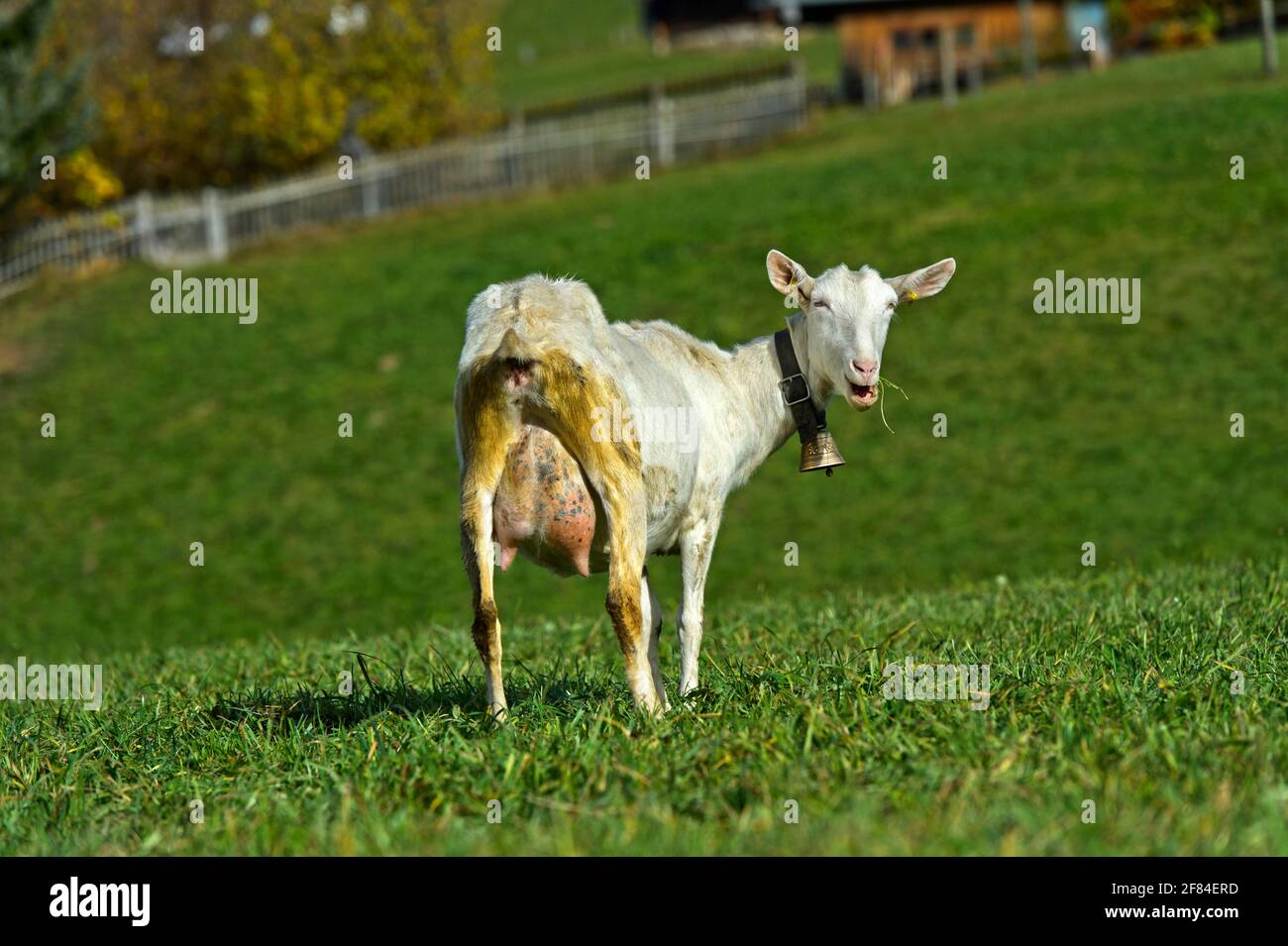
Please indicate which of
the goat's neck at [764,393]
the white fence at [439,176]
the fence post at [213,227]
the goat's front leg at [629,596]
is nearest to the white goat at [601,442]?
the goat's front leg at [629,596]

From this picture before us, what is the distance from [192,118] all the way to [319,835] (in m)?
39.8

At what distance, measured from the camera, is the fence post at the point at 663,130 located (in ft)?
128

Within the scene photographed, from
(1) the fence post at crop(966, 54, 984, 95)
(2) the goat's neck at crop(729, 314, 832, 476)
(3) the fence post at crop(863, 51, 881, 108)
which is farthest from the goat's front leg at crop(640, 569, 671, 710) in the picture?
(3) the fence post at crop(863, 51, 881, 108)

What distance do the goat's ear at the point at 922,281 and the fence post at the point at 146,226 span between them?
29782 millimetres

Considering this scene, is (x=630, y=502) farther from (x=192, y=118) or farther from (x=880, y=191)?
(x=192, y=118)

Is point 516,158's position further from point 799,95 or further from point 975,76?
point 975,76

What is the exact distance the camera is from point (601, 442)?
6453 millimetres

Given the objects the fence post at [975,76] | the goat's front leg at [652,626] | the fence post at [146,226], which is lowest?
the goat's front leg at [652,626]

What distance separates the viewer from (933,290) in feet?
24.9

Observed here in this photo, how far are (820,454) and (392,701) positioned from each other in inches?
92.1

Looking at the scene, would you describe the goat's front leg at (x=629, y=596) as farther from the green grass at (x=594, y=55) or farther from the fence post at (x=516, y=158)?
the green grass at (x=594, y=55)

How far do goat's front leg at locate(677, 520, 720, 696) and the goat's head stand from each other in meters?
0.92

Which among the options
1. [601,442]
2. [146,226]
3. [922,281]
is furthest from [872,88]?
[601,442]

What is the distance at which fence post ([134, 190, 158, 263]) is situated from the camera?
34.5 m
